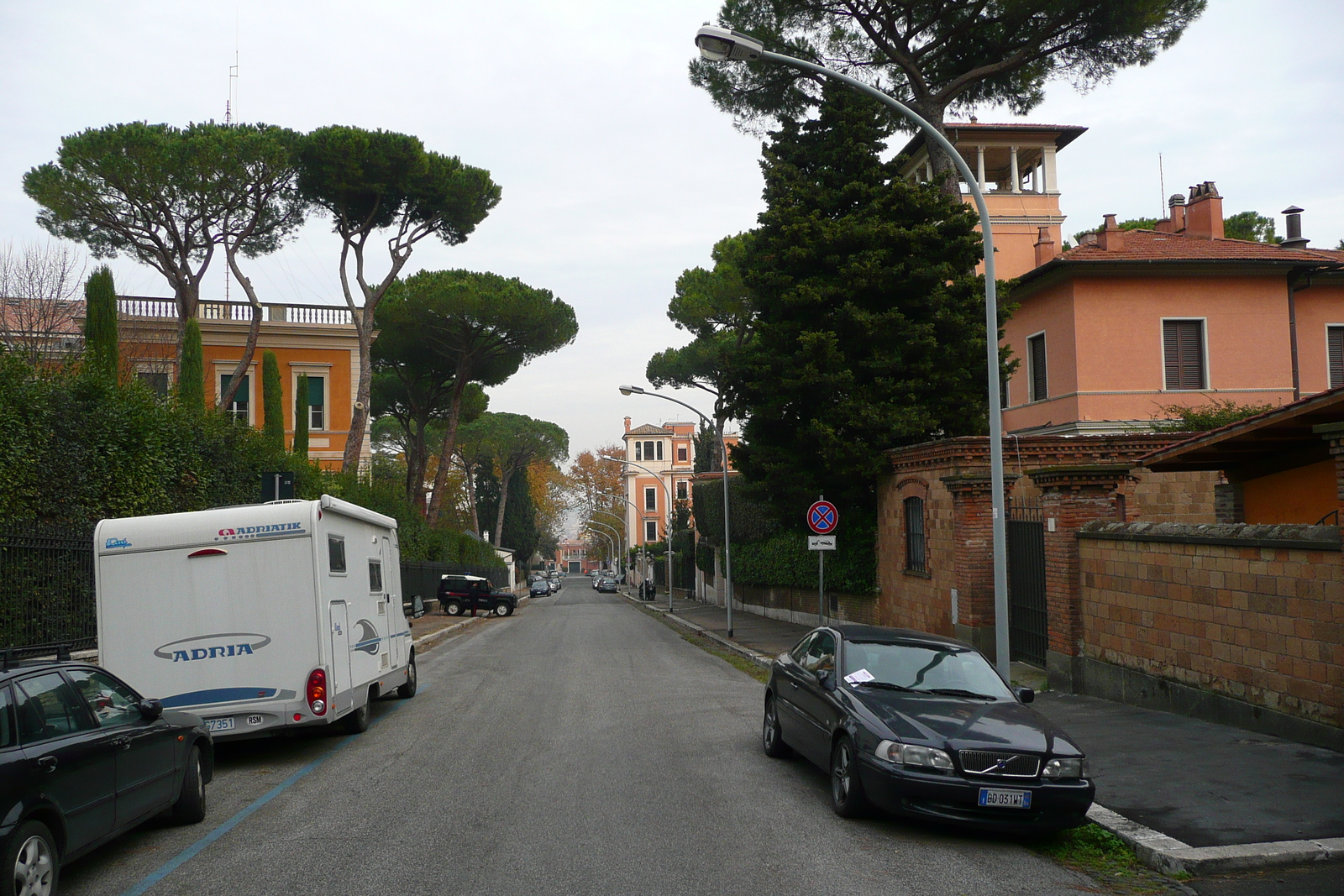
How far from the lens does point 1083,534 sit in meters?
13.6

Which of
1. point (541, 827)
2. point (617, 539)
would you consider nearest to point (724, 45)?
point (541, 827)

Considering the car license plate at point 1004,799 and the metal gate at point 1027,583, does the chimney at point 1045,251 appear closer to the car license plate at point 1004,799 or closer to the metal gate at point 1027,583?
the metal gate at point 1027,583

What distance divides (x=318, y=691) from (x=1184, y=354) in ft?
84.4

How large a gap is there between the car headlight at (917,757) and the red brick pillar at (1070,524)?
7652mm

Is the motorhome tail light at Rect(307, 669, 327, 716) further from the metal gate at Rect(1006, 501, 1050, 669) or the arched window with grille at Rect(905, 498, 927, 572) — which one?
the arched window with grille at Rect(905, 498, 927, 572)

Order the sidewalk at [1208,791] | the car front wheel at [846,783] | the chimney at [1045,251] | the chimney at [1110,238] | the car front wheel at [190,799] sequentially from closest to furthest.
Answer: the sidewalk at [1208,791], the car front wheel at [846,783], the car front wheel at [190,799], the chimney at [1110,238], the chimney at [1045,251]

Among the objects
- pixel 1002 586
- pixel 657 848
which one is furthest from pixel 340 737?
pixel 1002 586

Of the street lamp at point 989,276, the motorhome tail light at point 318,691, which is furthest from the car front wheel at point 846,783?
the motorhome tail light at point 318,691

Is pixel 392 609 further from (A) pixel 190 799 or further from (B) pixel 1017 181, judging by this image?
(B) pixel 1017 181

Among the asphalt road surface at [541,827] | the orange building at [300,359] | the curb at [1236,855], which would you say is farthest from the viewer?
the orange building at [300,359]

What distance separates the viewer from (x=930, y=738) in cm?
711

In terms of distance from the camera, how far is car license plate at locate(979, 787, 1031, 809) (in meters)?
6.83

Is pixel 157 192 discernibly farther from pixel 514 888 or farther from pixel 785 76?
pixel 514 888

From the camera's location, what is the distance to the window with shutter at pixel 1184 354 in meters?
27.9
